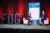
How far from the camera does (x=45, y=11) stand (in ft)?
7.14

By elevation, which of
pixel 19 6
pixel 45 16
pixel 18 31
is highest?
pixel 19 6

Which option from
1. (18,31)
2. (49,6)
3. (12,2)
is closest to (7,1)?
(12,2)

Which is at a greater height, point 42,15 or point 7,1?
point 7,1

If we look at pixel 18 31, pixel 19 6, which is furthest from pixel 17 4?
pixel 18 31

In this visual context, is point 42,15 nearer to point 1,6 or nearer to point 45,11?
point 45,11

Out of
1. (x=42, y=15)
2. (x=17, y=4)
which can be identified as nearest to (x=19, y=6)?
(x=17, y=4)

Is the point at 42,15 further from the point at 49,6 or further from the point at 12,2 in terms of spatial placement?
the point at 12,2

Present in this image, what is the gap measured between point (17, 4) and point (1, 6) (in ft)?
0.70

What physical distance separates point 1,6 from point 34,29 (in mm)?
534

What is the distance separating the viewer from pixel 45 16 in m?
2.17

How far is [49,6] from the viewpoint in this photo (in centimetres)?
217

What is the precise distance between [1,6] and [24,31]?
45 centimetres

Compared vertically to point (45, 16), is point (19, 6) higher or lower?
higher

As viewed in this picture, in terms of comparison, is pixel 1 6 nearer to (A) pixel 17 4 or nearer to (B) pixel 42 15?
(A) pixel 17 4
